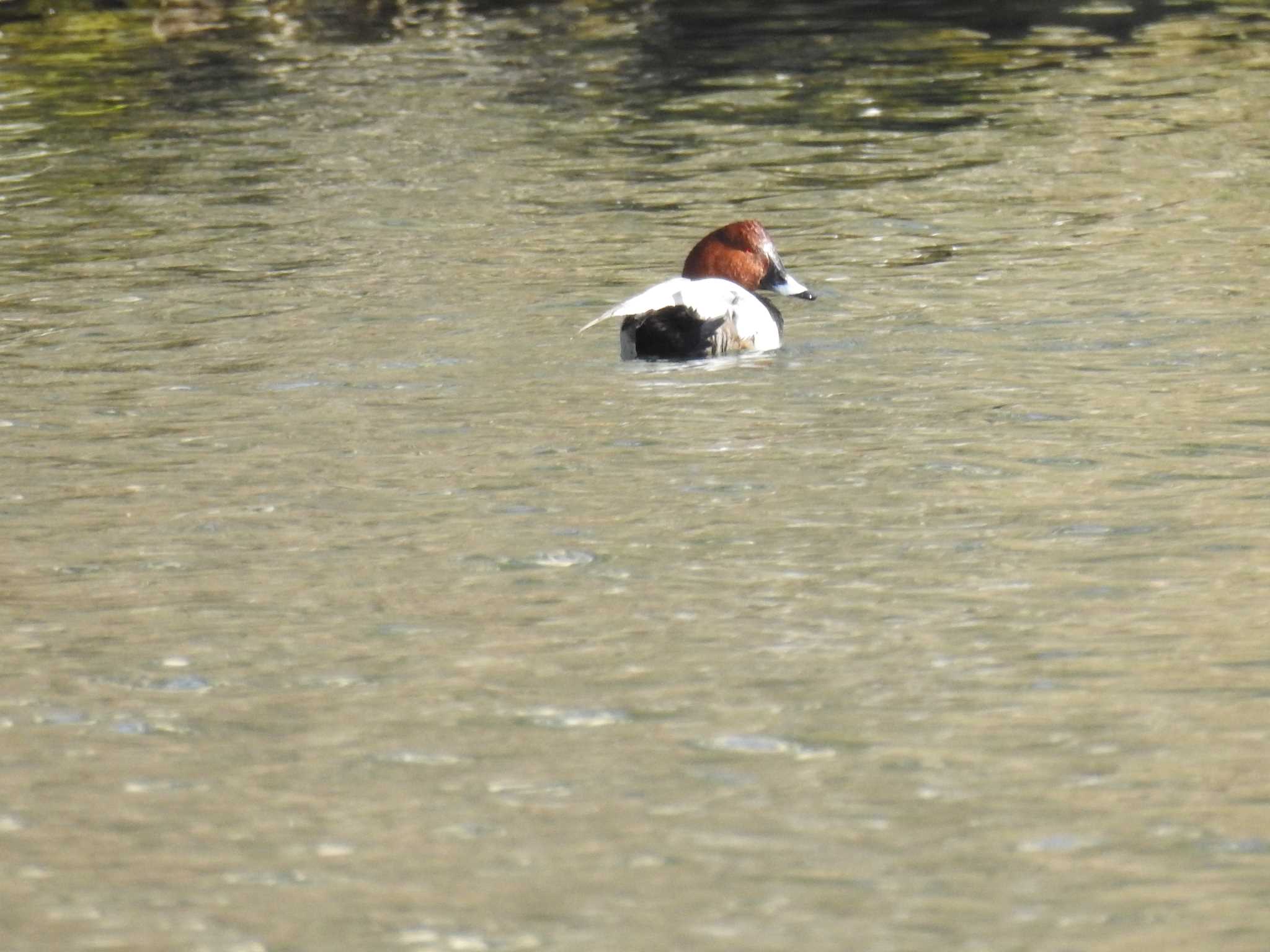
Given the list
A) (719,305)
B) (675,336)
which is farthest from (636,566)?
(719,305)

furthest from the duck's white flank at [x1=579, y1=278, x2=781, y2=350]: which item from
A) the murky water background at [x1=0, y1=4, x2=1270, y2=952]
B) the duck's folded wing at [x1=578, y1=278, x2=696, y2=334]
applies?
the murky water background at [x1=0, y1=4, x2=1270, y2=952]

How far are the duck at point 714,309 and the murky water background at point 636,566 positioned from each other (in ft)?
0.47

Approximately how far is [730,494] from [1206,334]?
3160 mm

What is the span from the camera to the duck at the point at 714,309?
10273 mm

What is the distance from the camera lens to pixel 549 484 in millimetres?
8227

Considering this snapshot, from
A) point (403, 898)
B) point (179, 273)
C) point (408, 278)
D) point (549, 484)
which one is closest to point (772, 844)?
point (403, 898)

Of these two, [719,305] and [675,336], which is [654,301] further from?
[719,305]

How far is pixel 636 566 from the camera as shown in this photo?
714 cm

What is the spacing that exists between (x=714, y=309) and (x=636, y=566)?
3.49m

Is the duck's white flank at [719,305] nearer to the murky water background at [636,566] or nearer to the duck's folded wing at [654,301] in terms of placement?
the duck's folded wing at [654,301]

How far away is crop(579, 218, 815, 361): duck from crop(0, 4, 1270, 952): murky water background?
14 centimetres

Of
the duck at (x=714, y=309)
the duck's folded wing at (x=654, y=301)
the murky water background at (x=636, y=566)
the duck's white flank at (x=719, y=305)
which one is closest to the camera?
the murky water background at (x=636, y=566)

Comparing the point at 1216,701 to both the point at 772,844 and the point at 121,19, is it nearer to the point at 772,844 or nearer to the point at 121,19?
the point at 772,844

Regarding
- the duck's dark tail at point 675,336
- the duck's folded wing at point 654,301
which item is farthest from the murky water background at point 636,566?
the duck's folded wing at point 654,301
